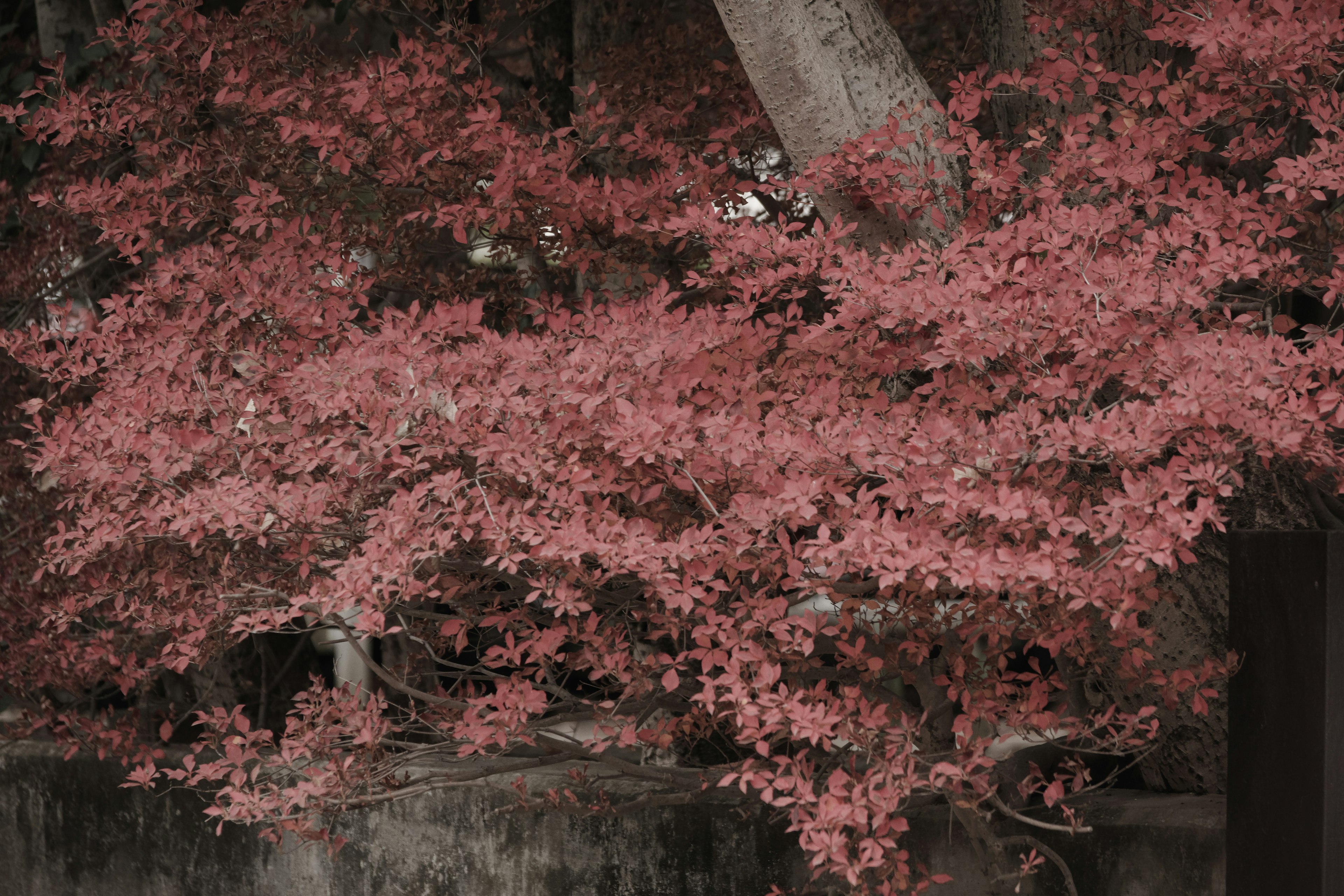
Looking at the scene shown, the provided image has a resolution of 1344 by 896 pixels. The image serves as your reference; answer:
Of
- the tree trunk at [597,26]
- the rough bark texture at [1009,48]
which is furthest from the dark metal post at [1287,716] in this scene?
the tree trunk at [597,26]

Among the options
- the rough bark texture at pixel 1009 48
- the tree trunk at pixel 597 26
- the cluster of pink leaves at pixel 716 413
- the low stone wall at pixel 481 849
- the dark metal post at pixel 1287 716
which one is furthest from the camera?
the tree trunk at pixel 597 26

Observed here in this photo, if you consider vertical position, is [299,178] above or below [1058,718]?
above

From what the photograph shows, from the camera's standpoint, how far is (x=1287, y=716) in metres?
2.75

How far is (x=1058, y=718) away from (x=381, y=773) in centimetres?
181

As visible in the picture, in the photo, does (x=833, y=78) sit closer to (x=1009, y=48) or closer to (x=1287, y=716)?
(x=1009, y=48)

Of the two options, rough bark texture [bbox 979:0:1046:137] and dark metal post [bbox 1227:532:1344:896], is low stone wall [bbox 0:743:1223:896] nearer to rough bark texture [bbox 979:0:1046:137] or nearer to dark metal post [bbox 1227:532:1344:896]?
dark metal post [bbox 1227:532:1344:896]

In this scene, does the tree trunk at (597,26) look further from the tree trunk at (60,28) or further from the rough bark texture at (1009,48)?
the tree trunk at (60,28)

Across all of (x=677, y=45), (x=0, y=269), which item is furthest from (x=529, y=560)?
(x=0, y=269)

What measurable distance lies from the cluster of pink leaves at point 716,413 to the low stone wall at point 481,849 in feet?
1.43

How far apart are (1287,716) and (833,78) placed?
1.97 m

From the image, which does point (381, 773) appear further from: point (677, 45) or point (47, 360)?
point (677, 45)

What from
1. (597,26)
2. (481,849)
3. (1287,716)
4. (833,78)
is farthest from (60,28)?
(1287,716)

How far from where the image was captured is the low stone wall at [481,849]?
3.36m

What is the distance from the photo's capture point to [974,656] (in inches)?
116
